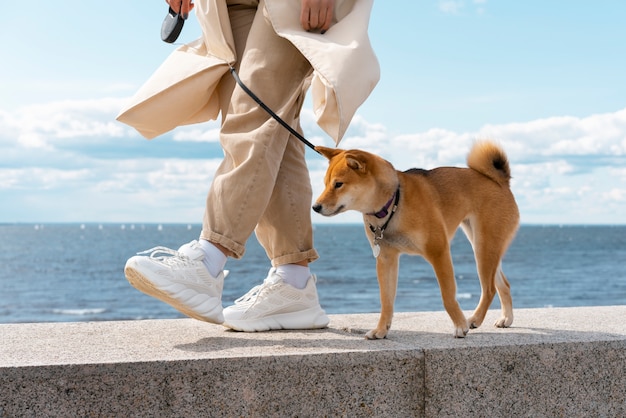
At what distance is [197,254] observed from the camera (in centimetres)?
278

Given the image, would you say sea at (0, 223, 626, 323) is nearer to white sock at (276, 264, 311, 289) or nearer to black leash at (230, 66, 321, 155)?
white sock at (276, 264, 311, 289)

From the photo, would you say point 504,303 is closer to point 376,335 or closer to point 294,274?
point 376,335

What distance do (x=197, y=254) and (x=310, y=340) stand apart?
0.61m

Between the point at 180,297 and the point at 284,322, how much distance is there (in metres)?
0.63

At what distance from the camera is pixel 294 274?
3135mm

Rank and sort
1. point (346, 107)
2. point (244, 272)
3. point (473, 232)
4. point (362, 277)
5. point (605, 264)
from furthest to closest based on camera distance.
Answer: point (605, 264) < point (244, 272) < point (362, 277) < point (473, 232) < point (346, 107)

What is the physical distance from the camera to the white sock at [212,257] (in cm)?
282

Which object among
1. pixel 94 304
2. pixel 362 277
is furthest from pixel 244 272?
pixel 94 304

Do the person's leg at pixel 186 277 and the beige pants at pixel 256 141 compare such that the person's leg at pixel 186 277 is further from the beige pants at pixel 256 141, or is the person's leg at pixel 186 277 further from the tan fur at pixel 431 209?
the tan fur at pixel 431 209

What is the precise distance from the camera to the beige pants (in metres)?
2.78

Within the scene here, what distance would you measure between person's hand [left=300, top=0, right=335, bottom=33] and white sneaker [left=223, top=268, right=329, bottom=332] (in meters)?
1.13

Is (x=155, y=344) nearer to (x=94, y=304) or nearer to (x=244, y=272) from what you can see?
(x=94, y=304)

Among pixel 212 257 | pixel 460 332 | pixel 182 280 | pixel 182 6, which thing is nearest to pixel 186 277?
pixel 182 280

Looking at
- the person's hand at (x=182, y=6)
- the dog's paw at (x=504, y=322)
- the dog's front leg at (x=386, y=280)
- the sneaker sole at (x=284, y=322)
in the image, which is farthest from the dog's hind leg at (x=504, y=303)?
the person's hand at (x=182, y=6)
